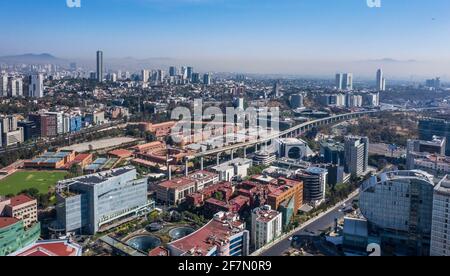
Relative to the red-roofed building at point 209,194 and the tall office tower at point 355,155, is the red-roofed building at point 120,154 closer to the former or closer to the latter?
the red-roofed building at point 209,194

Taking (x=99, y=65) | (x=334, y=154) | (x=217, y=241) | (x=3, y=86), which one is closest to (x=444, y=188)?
(x=217, y=241)

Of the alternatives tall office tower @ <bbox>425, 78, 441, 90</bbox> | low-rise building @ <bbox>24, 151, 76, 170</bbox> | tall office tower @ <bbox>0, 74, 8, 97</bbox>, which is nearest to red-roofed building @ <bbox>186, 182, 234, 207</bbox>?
low-rise building @ <bbox>24, 151, 76, 170</bbox>

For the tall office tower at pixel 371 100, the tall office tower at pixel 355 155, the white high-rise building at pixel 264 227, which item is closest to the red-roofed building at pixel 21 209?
the white high-rise building at pixel 264 227

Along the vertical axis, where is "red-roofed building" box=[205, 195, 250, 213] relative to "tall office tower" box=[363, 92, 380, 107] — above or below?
below

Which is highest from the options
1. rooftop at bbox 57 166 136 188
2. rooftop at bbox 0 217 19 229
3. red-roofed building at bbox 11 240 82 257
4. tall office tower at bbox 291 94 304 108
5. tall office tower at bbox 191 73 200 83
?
tall office tower at bbox 191 73 200 83

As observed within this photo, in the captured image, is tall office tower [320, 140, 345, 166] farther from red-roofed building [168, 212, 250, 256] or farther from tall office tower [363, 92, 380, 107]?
tall office tower [363, 92, 380, 107]
